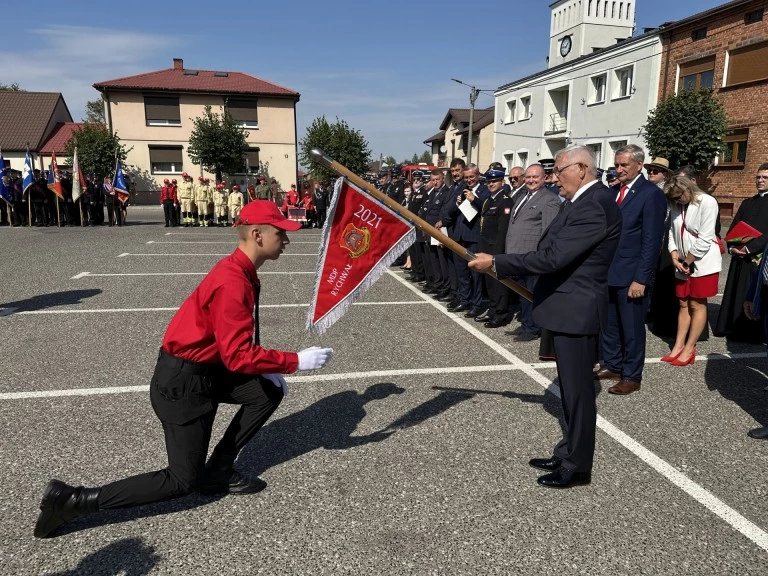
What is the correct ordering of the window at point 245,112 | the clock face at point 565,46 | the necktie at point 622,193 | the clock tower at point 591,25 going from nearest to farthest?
1. the necktie at point 622,193
2. the clock tower at point 591,25
3. the clock face at point 565,46
4. the window at point 245,112

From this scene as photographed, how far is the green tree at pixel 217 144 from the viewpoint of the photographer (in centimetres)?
3712

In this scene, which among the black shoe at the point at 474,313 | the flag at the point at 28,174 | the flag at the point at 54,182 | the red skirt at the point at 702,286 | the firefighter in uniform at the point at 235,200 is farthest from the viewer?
the firefighter in uniform at the point at 235,200

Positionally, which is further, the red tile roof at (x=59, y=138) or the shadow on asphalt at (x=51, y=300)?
the red tile roof at (x=59, y=138)

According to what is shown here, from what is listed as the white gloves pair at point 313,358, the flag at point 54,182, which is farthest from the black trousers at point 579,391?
the flag at point 54,182

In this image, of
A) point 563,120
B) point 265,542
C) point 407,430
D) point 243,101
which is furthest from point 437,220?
point 243,101

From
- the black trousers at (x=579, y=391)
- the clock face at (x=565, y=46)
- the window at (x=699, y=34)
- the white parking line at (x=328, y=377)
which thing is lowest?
the white parking line at (x=328, y=377)

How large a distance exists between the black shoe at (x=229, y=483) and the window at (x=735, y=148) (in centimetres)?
2459

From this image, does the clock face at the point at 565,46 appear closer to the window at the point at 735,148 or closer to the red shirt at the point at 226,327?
the window at the point at 735,148

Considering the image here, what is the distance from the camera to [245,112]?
138 ft

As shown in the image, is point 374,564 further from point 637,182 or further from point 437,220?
point 437,220

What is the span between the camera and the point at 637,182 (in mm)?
4828

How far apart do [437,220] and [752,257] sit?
425cm

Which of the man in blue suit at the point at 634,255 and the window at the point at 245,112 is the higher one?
the window at the point at 245,112

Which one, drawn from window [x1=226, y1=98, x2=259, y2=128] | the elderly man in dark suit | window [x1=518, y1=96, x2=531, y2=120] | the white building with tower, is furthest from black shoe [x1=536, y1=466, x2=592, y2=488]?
window [x1=226, y1=98, x2=259, y2=128]
